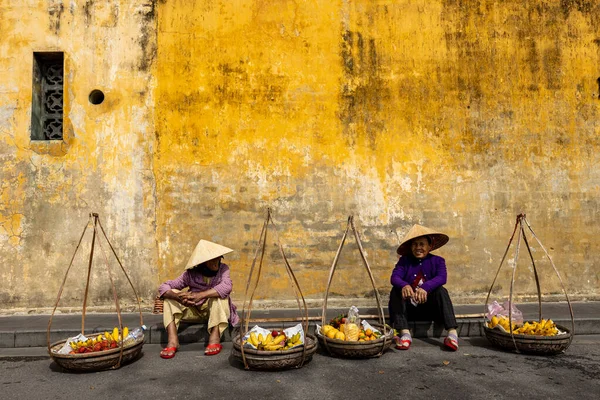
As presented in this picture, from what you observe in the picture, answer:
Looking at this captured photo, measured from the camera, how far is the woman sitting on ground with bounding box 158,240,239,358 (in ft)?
16.3

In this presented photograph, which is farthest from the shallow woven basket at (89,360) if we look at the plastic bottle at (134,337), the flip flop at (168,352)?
the flip flop at (168,352)

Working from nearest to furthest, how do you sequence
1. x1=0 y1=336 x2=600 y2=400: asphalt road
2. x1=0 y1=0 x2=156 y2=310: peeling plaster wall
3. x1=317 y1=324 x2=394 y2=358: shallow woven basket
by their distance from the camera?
1. x1=0 y1=336 x2=600 y2=400: asphalt road
2. x1=317 y1=324 x2=394 y2=358: shallow woven basket
3. x1=0 y1=0 x2=156 y2=310: peeling plaster wall

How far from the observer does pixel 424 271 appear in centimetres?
536

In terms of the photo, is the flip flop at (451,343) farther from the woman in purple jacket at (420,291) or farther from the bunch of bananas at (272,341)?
the bunch of bananas at (272,341)

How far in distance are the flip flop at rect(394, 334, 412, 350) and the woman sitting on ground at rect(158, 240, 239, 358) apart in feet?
5.64

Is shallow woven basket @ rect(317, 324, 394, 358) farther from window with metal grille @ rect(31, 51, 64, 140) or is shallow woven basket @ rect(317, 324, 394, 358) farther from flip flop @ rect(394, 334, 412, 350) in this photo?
window with metal grille @ rect(31, 51, 64, 140)

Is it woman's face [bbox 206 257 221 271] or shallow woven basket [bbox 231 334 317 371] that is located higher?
woman's face [bbox 206 257 221 271]

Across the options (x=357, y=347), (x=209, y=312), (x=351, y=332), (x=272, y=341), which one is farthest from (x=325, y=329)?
(x=209, y=312)

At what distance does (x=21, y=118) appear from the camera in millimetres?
7059

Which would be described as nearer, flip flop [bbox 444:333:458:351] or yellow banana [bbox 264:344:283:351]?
yellow banana [bbox 264:344:283:351]

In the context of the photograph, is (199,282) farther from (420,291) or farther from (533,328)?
(533,328)

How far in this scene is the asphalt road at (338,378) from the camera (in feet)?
12.2

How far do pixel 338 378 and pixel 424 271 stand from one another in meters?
1.77

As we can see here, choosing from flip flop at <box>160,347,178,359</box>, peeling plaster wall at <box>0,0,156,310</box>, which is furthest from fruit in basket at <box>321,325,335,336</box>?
peeling plaster wall at <box>0,0,156,310</box>
